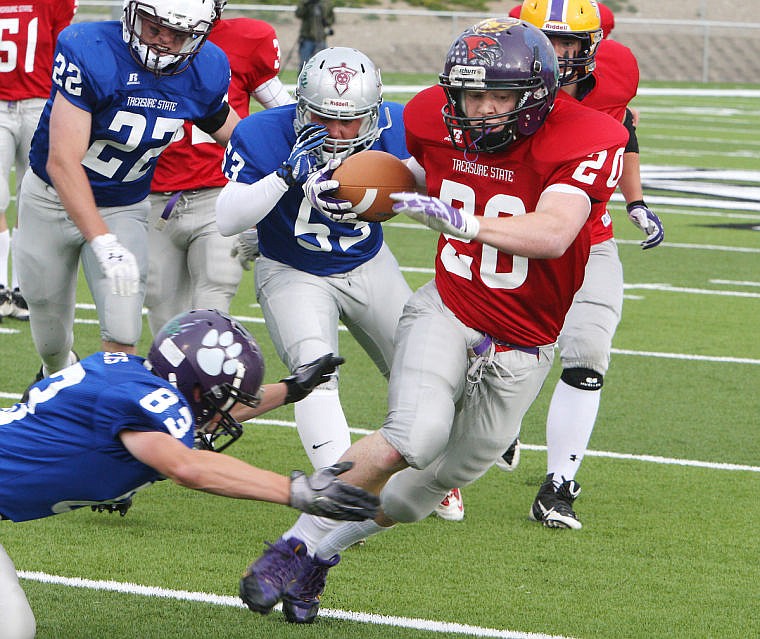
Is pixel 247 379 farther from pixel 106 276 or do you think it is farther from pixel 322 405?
pixel 106 276

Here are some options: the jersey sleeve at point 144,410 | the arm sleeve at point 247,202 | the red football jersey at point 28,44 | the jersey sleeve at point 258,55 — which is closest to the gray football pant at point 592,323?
the arm sleeve at point 247,202

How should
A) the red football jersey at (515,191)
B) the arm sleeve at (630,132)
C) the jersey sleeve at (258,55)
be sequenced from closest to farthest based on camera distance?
the red football jersey at (515,191) < the arm sleeve at (630,132) < the jersey sleeve at (258,55)

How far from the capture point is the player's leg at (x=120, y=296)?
16.0ft

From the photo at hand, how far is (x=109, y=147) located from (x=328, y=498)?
224 centimetres

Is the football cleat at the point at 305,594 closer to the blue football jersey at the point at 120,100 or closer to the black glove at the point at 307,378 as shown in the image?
the black glove at the point at 307,378

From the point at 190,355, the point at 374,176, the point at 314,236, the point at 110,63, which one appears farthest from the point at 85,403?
the point at 110,63

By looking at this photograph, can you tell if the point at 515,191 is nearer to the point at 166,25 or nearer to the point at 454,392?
the point at 454,392

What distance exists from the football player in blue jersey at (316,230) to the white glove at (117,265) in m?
0.32

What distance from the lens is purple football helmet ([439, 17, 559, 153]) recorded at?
145 inches

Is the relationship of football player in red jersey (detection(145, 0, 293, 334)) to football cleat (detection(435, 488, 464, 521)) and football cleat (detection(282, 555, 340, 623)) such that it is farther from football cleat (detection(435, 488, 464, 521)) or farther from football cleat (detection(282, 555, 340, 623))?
football cleat (detection(282, 555, 340, 623))

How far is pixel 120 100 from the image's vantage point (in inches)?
187

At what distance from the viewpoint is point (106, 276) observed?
15.1ft

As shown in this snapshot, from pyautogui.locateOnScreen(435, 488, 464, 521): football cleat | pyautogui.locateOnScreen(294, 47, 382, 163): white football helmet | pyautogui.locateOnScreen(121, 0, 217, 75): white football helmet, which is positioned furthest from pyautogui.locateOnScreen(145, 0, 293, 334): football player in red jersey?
pyautogui.locateOnScreen(435, 488, 464, 521): football cleat

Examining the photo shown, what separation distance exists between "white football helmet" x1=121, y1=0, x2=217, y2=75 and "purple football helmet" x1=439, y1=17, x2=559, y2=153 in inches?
47.8
